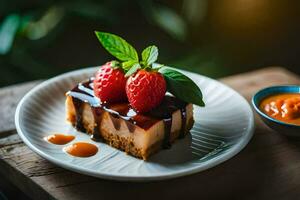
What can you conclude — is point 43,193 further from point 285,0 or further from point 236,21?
point 285,0

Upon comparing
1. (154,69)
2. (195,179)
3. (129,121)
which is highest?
(154,69)

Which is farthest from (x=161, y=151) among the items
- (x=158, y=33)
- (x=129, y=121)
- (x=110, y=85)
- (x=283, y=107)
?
(x=158, y=33)

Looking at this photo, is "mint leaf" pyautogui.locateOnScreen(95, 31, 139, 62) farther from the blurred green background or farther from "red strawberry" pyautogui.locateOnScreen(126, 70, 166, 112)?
the blurred green background

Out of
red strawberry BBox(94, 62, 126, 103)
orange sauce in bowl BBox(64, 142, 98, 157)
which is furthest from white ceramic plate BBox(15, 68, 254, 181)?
red strawberry BBox(94, 62, 126, 103)

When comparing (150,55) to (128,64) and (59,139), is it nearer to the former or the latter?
(128,64)

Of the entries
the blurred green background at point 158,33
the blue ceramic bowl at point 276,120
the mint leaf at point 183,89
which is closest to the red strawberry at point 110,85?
the mint leaf at point 183,89

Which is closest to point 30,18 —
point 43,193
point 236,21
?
point 236,21
